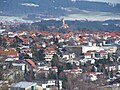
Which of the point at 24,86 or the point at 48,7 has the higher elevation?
the point at 24,86

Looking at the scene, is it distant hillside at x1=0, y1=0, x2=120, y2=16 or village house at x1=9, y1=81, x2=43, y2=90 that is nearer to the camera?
village house at x1=9, y1=81, x2=43, y2=90

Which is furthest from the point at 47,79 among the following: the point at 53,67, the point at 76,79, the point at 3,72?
the point at 3,72

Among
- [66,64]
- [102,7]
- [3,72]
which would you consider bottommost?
[102,7]

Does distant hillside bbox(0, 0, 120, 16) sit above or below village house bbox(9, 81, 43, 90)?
below

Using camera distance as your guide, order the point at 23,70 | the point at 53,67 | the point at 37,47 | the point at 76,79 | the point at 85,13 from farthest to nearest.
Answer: the point at 85,13
the point at 37,47
the point at 53,67
the point at 23,70
the point at 76,79

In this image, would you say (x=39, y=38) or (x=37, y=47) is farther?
(x=39, y=38)

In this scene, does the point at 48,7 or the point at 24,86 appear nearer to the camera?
the point at 24,86

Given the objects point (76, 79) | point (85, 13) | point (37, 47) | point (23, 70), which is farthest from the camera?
point (85, 13)

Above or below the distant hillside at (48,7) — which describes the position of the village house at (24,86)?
above

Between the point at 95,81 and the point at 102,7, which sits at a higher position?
the point at 95,81

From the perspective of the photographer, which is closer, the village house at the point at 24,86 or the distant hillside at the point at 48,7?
the village house at the point at 24,86

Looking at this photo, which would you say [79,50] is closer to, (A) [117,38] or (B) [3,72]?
(A) [117,38]
